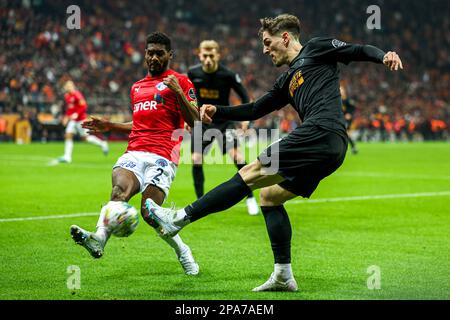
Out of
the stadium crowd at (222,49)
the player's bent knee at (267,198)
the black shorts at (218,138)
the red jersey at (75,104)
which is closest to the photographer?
the player's bent knee at (267,198)

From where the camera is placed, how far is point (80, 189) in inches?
599

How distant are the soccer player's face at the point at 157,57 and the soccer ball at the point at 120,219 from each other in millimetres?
1654

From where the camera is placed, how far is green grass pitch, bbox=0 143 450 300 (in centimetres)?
631

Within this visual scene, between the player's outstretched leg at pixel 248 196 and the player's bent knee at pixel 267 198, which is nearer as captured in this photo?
the player's bent knee at pixel 267 198

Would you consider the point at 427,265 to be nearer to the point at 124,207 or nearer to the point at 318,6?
the point at 124,207

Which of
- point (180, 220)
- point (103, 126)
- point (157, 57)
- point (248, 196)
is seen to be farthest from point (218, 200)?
point (248, 196)

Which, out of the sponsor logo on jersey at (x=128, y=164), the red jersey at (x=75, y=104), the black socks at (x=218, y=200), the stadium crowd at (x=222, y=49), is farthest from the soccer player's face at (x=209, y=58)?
the stadium crowd at (x=222, y=49)

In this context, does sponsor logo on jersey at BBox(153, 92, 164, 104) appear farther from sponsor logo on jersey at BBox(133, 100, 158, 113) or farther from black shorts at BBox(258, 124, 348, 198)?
black shorts at BBox(258, 124, 348, 198)

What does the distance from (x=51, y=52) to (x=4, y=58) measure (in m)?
3.05

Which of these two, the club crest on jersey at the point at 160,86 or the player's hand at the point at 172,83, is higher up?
the club crest on jersey at the point at 160,86

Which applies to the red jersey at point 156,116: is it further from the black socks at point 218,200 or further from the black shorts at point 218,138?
the black shorts at point 218,138

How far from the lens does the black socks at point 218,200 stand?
6027 mm

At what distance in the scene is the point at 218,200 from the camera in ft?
19.9

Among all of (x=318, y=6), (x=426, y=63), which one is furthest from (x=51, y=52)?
(x=426, y=63)
